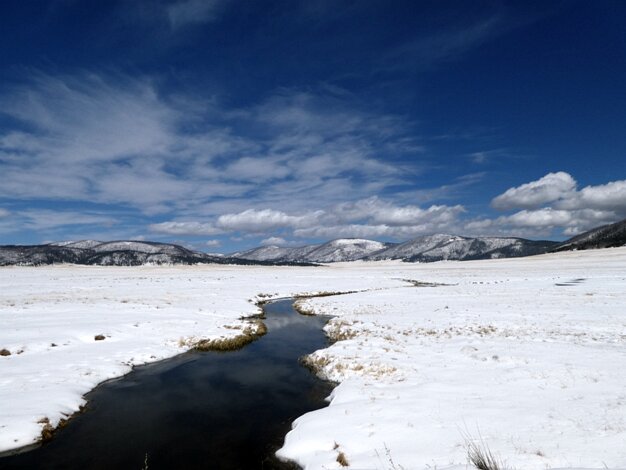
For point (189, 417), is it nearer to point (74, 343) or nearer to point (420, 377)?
point (420, 377)

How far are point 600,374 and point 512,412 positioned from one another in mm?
5050

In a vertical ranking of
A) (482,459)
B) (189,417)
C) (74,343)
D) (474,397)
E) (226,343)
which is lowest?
(189,417)

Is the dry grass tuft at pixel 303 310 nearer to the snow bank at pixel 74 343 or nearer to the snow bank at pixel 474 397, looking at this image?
the snow bank at pixel 74 343

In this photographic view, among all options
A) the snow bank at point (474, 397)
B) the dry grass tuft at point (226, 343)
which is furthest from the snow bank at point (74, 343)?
the snow bank at point (474, 397)

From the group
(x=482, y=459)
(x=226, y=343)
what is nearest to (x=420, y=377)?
(x=482, y=459)

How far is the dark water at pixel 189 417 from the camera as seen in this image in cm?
997

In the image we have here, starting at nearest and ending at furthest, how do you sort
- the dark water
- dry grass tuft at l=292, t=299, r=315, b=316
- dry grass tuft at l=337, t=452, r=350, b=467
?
dry grass tuft at l=337, t=452, r=350, b=467
the dark water
dry grass tuft at l=292, t=299, r=315, b=316

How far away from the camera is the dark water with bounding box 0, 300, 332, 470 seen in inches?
392

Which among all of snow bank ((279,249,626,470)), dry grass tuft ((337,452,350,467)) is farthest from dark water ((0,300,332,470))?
dry grass tuft ((337,452,350,467))

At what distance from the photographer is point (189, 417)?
12.7 m

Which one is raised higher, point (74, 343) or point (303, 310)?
point (74, 343)

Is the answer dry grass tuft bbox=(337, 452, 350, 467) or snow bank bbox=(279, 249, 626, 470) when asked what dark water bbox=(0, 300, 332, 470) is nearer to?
snow bank bbox=(279, 249, 626, 470)

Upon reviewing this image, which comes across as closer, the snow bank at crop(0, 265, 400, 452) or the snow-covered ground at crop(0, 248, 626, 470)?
the snow-covered ground at crop(0, 248, 626, 470)

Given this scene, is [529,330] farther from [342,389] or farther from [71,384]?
[71,384]
